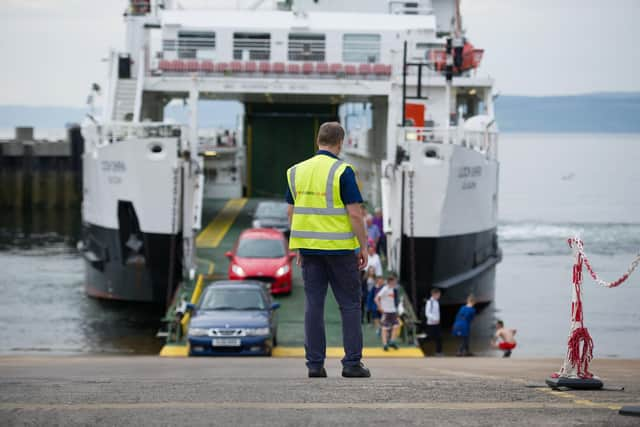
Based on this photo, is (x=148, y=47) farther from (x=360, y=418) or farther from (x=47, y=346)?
(x=360, y=418)

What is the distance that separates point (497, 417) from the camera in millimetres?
5762

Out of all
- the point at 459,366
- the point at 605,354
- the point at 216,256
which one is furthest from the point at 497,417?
the point at 216,256

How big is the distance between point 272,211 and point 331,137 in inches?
951

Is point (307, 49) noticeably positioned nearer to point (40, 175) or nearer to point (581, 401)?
point (581, 401)

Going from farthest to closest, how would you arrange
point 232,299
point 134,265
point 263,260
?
point 134,265 → point 263,260 → point 232,299

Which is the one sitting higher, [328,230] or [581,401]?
[328,230]

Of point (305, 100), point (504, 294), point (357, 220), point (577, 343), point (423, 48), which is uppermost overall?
point (423, 48)

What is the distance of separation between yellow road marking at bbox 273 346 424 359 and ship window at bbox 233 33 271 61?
46.8ft

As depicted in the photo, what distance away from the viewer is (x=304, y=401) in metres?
6.30

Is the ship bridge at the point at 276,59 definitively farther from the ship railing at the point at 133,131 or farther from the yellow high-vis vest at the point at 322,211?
the yellow high-vis vest at the point at 322,211

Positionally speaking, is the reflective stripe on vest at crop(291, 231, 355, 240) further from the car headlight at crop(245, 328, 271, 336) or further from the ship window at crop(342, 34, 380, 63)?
the ship window at crop(342, 34, 380, 63)

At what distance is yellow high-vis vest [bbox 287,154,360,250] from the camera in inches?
276

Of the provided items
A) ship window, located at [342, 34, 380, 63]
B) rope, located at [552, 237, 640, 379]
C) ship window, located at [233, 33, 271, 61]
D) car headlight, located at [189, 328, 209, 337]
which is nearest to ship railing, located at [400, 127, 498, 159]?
ship window, located at [342, 34, 380, 63]

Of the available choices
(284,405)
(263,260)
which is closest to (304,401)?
(284,405)
